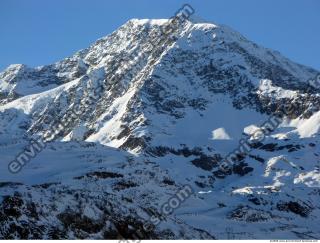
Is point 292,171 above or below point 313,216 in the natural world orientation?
above

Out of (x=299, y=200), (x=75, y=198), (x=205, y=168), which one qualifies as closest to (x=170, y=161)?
(x=205, y=168)

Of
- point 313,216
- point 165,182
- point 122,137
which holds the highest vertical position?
point 122,137

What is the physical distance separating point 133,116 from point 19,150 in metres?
108

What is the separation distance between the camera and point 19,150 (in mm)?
91625

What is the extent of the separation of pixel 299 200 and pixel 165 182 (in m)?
33.0

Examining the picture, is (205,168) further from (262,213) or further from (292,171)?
(262,213)

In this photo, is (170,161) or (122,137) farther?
(122,137)

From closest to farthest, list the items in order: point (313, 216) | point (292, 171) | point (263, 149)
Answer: point (313, 216)
point (292, 171)
point (263, 149)

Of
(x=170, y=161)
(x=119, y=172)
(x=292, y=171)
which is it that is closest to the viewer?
(x=119, y=172)

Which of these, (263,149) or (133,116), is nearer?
(263,149)

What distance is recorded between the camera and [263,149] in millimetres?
176500

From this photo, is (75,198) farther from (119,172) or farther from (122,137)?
(122,137)

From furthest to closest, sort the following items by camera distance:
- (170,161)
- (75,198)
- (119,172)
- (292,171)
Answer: (170,161)
(292,171)
(119,172)
(75,198)

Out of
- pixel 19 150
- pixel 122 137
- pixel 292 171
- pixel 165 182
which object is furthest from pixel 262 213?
pixel 122 137
